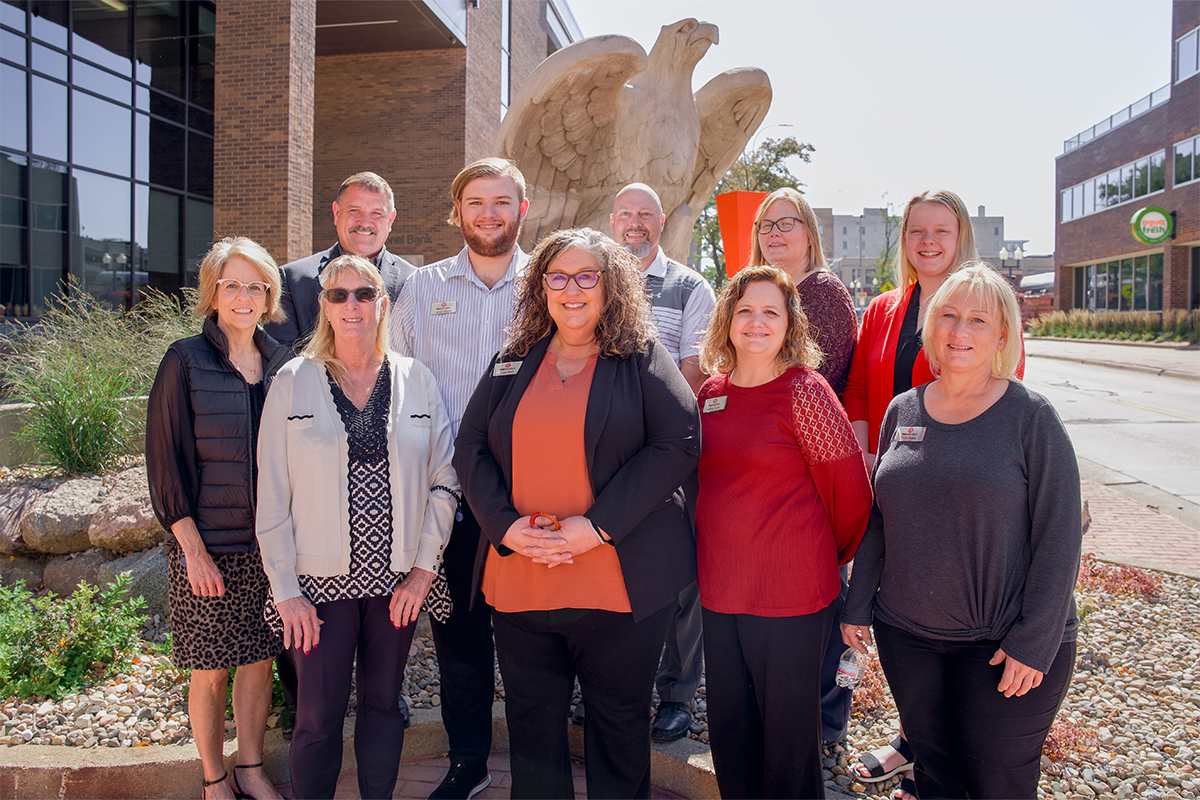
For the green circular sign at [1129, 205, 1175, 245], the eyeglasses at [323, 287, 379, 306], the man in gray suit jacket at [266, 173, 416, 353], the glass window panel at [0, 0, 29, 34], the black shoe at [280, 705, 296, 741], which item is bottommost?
the black shoe at [280, 705, 296, 741]

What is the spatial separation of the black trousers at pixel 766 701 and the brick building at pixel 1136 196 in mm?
36720

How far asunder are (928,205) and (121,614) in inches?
160

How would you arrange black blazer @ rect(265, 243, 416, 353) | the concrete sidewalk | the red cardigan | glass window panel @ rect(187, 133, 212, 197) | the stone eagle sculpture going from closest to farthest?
the red cardigan, black blazer @ rect(265, 243, 416, 353), the stone eagle sculpture, glass window panel @ rect(187, 133, 212, 197), the concrete sidewalk

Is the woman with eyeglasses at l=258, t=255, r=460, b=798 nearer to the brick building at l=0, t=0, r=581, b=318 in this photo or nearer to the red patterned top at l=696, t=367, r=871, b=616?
the red patterned top at l=696, t=367, r=871, b=616

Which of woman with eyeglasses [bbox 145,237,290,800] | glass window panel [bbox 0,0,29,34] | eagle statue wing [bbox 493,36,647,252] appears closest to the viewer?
woman with eyeglasses [bbox 145,237,290,800]

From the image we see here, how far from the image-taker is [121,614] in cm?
371

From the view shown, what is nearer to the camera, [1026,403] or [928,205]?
[1026,403]

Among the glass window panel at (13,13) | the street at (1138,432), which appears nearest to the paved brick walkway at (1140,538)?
the street at (1138,432)

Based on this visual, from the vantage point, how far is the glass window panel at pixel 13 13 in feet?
39.2

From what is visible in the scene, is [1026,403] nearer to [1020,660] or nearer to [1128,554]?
[1020,660]

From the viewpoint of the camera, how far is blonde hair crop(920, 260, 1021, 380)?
2.13m

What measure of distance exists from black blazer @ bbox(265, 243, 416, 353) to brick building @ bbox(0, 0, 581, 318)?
9.57 meters

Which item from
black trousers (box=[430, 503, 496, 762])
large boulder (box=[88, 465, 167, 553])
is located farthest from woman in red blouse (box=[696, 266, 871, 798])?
large boulder (box=[88, 465, 167, 553])

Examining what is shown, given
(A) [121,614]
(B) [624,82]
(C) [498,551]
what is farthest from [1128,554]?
(A) [121,614]
